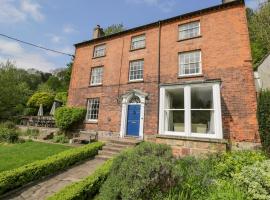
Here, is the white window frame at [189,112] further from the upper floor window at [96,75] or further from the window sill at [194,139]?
the upper floor window at [96,75]

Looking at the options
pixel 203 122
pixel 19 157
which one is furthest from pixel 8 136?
pixel 203 122

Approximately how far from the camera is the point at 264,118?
29.4 feet

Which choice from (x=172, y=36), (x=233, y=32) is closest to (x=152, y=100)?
(x=172, y=36)

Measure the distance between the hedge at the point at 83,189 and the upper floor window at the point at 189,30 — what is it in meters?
10.8

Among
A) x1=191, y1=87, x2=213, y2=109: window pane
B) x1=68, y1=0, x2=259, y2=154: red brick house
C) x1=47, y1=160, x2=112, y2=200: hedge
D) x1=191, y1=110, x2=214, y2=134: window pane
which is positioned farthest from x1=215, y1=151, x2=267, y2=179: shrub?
x1=191, y1=87, x2=213, y2=109: window pane

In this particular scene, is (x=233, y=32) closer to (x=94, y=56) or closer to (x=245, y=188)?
(x=245, y=188)

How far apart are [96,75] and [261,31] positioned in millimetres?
22594

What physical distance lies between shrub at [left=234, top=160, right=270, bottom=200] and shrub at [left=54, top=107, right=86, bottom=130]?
12087 mm

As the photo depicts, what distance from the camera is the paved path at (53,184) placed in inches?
229

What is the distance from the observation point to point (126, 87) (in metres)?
14.2

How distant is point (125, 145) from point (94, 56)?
9685 millimetres

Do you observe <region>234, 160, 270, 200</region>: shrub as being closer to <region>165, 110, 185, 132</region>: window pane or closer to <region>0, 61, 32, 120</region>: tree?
<region>165, 110, 185, 132</region>: window pane

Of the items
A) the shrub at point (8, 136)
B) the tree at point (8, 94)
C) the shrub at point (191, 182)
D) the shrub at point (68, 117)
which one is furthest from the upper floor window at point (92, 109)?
the tree at point (8, 94)

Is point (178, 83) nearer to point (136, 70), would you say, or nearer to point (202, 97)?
A: point (202, 97)
